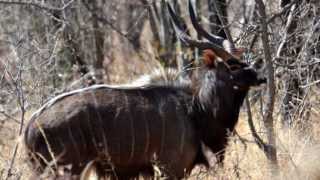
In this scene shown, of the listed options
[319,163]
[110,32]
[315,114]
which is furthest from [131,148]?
[110,32]

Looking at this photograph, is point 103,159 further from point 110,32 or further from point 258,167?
point 110,32

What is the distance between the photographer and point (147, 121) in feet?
17.6

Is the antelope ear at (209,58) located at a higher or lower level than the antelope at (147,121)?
higher

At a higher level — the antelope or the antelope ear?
the antelope ear

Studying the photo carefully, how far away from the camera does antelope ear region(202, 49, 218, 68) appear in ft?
18.9

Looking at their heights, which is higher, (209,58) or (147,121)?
(209,58)

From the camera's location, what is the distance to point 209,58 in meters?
5.82

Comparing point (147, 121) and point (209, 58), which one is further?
point (209, 58)

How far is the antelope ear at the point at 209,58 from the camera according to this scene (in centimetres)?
576

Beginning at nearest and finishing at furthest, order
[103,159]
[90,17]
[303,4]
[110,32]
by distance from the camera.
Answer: [103,159]
[303,4]
[90,17]
[110,32]

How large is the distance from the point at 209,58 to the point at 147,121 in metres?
0.73

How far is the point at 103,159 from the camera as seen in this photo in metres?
5.18

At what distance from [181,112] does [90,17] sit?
165 inches

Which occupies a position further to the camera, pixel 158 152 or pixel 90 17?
pixel 90 17
